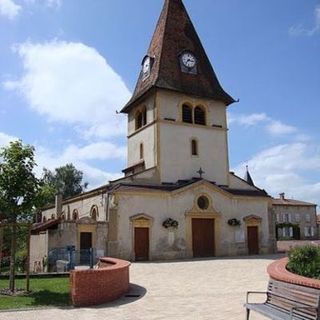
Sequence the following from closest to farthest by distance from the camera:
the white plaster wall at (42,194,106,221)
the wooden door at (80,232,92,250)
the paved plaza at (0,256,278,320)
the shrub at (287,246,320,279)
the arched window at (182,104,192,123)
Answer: the shrub at (287,246,320,279), the paved plaza at (0,256,278,320), the wooden door at (80,232,92,250), the white plaster wall at (42,194,106,221), the arched window at (182,104,192,123)

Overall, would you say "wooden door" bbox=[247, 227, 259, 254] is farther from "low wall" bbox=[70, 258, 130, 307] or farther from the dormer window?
"low wall" bbox=[70, 258, 130, 307]

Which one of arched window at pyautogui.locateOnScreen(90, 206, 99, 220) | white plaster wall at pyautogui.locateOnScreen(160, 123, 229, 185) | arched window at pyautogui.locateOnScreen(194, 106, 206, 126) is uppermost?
arched window at pyautogui.locateOnScreen(194, 106, 206, 126)

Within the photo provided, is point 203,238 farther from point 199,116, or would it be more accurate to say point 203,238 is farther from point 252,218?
point 199,116

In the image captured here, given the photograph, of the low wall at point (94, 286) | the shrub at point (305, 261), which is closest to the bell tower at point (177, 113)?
the low wall at point (94, 286)

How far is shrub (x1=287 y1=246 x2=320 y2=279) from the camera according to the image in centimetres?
897

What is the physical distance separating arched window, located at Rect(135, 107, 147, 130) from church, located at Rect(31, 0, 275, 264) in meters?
0.08

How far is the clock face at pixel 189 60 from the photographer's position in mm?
32969

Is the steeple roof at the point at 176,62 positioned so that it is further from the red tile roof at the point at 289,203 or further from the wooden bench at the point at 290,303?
the red tile roof at the point at 289,203

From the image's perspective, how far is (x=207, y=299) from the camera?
11211 millimetres

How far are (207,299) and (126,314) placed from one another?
8.37ft

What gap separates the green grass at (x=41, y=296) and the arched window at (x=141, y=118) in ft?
60.7

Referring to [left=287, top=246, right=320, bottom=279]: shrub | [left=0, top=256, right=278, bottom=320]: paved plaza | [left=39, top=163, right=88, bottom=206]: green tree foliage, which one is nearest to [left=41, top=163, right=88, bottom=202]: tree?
[left=39, top=163, right=88, bottom=206]: green tree foliage

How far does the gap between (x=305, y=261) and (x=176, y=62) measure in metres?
25.2

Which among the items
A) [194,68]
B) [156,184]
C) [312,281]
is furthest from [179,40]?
[312,281]
